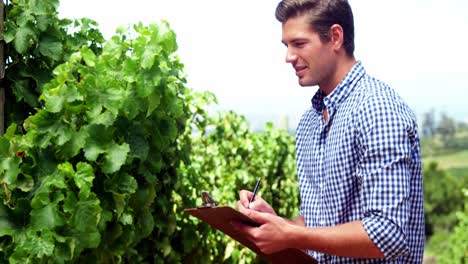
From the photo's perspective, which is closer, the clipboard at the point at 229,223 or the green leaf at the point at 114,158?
the clipboard at the point at 229,223

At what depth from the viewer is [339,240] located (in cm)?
265

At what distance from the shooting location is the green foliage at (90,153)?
3291 millimetres

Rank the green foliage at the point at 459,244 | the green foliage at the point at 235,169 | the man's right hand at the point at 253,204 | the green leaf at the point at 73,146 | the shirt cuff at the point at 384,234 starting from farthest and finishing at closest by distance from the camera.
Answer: the green foliage at the point at 459,244, the green foliage at the point at 235,169, the green leaf at the point at 73,146, the man's right hand at the point at 253,204, the shirt cuff at the point at 384,234

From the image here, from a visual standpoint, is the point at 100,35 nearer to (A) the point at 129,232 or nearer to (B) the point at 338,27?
(A) the point at 129,232

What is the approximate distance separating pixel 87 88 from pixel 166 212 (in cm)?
156

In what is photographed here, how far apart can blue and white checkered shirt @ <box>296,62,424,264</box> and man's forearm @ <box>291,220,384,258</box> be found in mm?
32

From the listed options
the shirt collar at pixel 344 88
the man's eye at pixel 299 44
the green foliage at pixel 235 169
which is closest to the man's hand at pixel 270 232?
the shirt collar at pixel 344 88

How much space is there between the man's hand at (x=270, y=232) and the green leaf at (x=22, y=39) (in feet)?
5.09

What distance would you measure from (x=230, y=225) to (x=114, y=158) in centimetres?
84

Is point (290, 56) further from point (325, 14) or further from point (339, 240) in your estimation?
point (339, 240)

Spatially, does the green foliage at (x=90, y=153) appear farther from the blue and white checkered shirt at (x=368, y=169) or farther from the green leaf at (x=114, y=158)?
the blue and white checkered shirt at (x=368, y=169)

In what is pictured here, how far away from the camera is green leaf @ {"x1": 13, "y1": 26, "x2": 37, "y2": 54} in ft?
12.3

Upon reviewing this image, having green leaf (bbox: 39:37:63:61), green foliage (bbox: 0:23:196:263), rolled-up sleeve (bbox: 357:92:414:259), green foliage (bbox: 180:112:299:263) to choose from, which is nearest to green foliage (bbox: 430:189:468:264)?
green foliage (bbox: 180:112:299:263)

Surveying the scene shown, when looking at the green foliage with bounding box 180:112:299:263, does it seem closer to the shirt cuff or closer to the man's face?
the man's face
